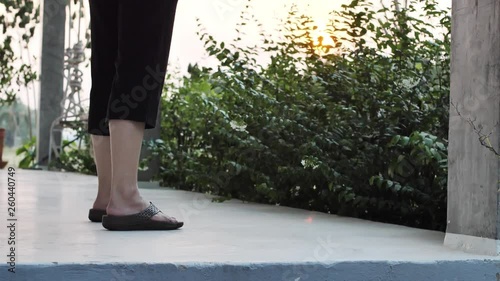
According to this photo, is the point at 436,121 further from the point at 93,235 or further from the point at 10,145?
the point at 10,145

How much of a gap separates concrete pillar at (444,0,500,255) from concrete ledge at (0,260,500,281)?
0.16 metres

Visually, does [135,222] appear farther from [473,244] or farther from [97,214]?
[473,244]

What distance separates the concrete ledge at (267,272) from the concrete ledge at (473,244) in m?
0.08

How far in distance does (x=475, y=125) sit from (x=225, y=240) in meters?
0.72

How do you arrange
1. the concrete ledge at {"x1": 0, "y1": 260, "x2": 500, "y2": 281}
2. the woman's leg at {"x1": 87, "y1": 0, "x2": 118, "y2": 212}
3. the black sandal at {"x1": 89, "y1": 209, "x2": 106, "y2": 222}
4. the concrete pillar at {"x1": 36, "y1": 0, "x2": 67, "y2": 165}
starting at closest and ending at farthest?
the concrete ledge at {"x1": 0, "y1": 260, "x2": 500, "y2": 281}
the woman's leg at {"x1": 87, "y1": 0, "x2": 118, "y2": 212}
the black sandal at {"x1": 89, "y1": 209, "x2": 106, "y2": 222}
the concrete pillar at {"x1": 36, "y1": 0, "x2": 67, "y2": 165}

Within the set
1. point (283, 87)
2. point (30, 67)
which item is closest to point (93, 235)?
point (283, 87)

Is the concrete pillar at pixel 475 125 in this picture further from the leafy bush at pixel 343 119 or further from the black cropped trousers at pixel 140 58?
the black cropped trousers at pixel 140 58

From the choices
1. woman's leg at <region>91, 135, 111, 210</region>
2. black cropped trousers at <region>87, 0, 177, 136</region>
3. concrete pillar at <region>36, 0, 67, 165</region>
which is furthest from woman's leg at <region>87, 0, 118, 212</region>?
concrete pillar at <region>36, 0, 67, 165</region>

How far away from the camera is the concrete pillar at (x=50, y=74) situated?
27.3 feet

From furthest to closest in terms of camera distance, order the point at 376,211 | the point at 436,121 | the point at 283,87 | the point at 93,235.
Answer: the point at 283,87 < the point at 376,211 < the point at 436,121 < the point at 93,235

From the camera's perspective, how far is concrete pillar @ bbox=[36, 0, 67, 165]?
8.32m

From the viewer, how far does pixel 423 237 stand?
250cm

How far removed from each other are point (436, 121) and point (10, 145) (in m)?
7.66

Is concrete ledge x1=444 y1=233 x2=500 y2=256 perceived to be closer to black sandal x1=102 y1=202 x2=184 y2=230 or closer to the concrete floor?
the concrete floor
